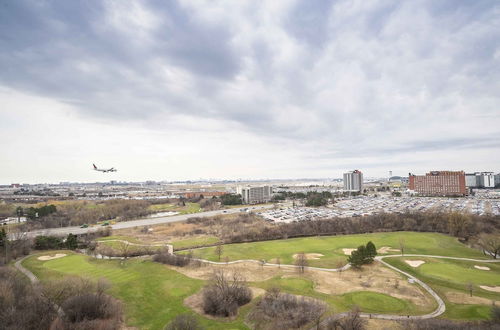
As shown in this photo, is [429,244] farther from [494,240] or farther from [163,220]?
[163,220]

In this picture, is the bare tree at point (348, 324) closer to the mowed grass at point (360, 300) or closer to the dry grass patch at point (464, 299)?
the mowed grass at point (360, 300)

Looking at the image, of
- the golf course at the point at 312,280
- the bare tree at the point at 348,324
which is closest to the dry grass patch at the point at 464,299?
the golf course at the point at 312,280

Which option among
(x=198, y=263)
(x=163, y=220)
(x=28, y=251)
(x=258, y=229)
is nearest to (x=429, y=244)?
(x=258, y=229)

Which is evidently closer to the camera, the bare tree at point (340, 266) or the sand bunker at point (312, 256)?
the bare tree at point (340, 266)

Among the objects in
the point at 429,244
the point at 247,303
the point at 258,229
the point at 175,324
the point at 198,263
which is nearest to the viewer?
A: the point at 175,324

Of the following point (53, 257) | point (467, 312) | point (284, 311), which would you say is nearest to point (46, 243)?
point (53, 257)

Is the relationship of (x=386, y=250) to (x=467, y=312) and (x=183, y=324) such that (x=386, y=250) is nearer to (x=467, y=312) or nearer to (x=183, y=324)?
(x=467, y=312)
